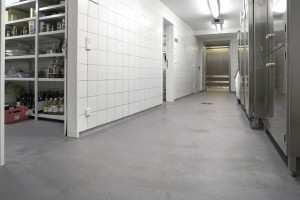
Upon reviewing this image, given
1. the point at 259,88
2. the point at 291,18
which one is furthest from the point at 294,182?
the point at 259,88

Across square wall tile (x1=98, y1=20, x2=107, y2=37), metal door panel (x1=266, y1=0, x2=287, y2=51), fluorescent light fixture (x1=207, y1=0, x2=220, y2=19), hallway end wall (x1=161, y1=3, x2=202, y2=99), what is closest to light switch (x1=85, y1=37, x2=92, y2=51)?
square wall tile (x1=98, y1=20, x2=107, y2=37)

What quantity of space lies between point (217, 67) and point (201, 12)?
7.10 meters

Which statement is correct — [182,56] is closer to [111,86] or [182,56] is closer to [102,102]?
[111,86]

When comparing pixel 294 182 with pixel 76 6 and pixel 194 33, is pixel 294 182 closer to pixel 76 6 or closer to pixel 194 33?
pixel 76 6

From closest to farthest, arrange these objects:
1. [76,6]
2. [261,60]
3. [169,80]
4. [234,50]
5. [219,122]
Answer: [76,6], [261,60], [219,122], [169,80], [234,50]

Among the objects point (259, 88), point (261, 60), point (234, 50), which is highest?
point (234, 50)

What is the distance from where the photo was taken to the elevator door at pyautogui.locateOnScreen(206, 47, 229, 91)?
44.9 feet

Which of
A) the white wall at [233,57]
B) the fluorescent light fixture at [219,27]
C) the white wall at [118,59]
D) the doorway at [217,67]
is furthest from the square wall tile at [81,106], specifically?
the doorway at [217,67]

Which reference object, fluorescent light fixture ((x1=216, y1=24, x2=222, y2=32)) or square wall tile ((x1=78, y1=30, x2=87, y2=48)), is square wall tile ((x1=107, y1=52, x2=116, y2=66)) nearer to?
square wall tile ((x1=78, y1=30, x2=87, y2=48))

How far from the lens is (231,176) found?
1.65 meters

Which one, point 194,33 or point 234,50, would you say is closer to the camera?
point 194,33

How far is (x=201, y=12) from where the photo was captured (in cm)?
726

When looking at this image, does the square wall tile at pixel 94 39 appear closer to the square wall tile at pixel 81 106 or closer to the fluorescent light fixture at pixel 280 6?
the square wall tile at pixel 81 106

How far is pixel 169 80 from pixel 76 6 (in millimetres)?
4443
